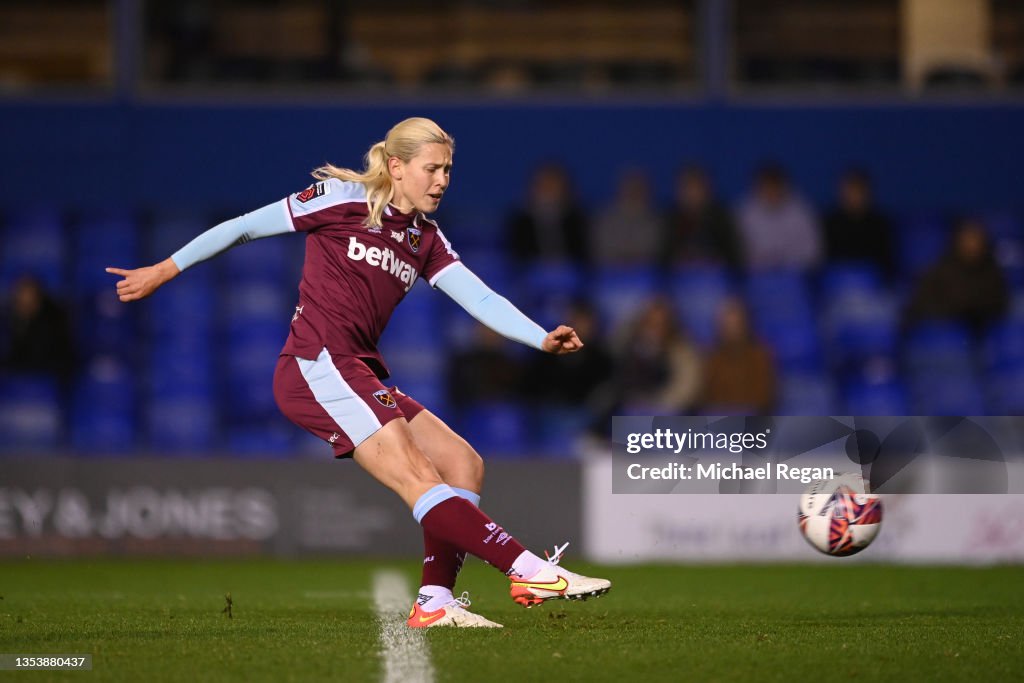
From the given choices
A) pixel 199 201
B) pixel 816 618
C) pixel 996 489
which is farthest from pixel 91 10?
pixel 816 618

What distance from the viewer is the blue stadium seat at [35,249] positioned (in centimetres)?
1259

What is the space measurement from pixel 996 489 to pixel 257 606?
5.82 meters

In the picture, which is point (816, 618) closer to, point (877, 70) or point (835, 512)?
point (835, 512)

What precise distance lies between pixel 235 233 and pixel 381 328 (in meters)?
0.65

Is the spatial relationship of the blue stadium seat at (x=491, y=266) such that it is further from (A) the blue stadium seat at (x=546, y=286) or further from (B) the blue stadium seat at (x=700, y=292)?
(B) the blue stadium seat at (x=700, y=292)

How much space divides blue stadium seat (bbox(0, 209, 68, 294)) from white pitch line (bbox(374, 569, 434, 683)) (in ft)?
21.5

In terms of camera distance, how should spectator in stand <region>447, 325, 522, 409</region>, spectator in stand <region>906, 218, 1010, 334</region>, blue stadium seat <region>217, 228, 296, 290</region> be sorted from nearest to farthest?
spectator in stand <region>447, 325, 522, 409</region>
spectator in stand <region>906, 218, 1010, 334</region>
blue stadium seat <region>217, 228, 296, 290</region>

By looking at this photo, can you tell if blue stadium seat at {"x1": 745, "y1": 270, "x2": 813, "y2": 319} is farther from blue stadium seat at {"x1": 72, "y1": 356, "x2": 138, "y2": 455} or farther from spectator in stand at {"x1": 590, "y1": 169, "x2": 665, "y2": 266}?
blue stadium seat at {"x1": 72, "y1": 356, "x2": 138, "y2": 455}

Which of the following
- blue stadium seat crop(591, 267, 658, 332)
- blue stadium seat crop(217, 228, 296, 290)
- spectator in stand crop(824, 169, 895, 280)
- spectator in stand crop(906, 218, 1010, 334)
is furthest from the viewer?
blue stadium seat crop(217, 228, 296, 290)

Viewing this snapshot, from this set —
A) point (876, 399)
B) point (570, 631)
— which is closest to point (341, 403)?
point (570, 631)

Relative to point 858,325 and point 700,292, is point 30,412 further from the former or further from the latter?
point 858,325

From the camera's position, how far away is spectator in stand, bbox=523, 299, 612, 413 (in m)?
11.2

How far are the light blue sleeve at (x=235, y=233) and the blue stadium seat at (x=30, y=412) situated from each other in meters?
7.11

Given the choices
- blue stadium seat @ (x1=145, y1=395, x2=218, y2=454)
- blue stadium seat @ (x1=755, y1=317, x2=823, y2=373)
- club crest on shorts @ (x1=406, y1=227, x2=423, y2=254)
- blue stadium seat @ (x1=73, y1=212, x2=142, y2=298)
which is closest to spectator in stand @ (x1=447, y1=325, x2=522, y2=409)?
blue stadium seat @ (x1=145, y1=395, x2=218, y2=454)
